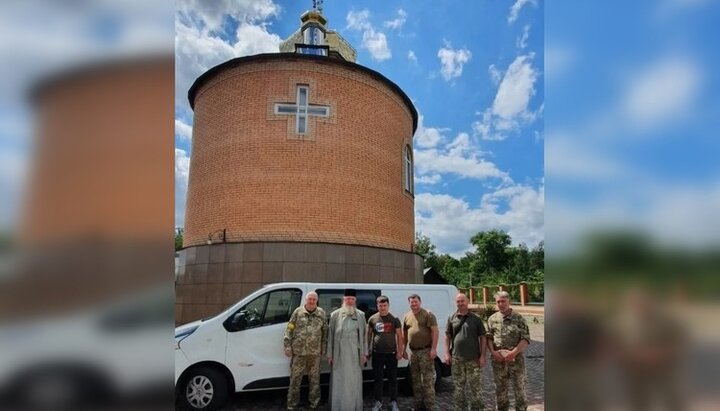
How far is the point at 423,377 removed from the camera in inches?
249

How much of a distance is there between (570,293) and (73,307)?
1.41 meters

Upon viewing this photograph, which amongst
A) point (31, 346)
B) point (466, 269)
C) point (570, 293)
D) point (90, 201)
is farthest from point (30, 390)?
point (466, 269)

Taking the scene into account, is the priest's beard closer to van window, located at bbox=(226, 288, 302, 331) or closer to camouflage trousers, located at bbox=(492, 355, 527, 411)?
van window, located at bbox=(226, 288, 302, 331)

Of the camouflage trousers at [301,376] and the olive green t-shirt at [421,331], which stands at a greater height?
the olive green t-shirt at [421,331]

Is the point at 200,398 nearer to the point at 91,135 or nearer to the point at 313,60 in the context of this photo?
the point at 91,135

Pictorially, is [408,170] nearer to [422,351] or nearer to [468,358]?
[422,351]

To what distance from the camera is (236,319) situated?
658 cm

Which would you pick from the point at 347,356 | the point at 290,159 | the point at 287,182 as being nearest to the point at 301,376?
the point at 347,356

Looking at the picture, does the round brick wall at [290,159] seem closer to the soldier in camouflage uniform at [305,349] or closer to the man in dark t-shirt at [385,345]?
the soldier in camouflage uniform at [305,349]

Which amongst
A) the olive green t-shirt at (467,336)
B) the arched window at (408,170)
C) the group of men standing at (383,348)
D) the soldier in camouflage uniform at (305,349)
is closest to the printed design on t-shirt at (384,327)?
the group of men standing at (383,348)

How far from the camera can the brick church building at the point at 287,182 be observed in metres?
12.8

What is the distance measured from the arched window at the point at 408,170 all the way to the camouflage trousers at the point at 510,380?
10.6m

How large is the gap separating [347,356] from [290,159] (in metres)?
8.13

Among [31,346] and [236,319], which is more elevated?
[31,346]
